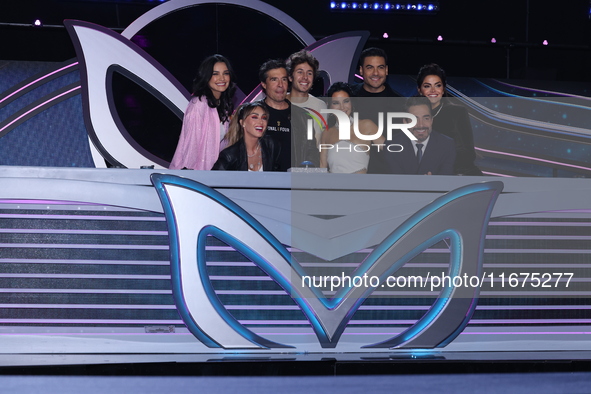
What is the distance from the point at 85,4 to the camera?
4520mm

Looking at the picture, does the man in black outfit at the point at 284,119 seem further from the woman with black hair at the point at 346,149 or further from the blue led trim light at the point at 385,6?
the blue led trim light at the point at 385,6

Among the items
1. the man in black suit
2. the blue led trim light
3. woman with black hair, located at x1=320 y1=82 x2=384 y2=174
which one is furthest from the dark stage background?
the man in black suit

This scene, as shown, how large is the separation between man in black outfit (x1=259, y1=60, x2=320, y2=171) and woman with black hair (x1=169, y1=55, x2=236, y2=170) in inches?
8.9

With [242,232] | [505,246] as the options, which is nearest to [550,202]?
[505,246]

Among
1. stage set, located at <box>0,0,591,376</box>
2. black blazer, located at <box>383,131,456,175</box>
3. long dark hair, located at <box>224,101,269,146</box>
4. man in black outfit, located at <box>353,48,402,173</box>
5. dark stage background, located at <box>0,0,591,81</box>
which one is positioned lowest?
stage set, located at <box>0,0,591,376</box>

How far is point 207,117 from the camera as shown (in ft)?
9.96

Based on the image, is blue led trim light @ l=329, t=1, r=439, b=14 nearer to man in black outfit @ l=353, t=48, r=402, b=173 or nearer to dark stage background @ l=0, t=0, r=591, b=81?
dark stage background @ l=0, t=0, r=591, b=81

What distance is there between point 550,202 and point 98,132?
3257 millimetres

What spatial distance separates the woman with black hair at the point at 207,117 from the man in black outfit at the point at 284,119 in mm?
226

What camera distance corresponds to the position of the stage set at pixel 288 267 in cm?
214

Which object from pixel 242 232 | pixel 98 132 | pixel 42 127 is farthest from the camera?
pixel 42 127

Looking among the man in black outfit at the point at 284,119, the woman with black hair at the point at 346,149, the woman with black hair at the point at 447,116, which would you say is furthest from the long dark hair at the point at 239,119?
the woman with black hair at the point at 447,116

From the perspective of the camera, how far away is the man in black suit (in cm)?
254

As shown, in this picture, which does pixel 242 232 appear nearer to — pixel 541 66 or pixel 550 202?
pixel 550 202
